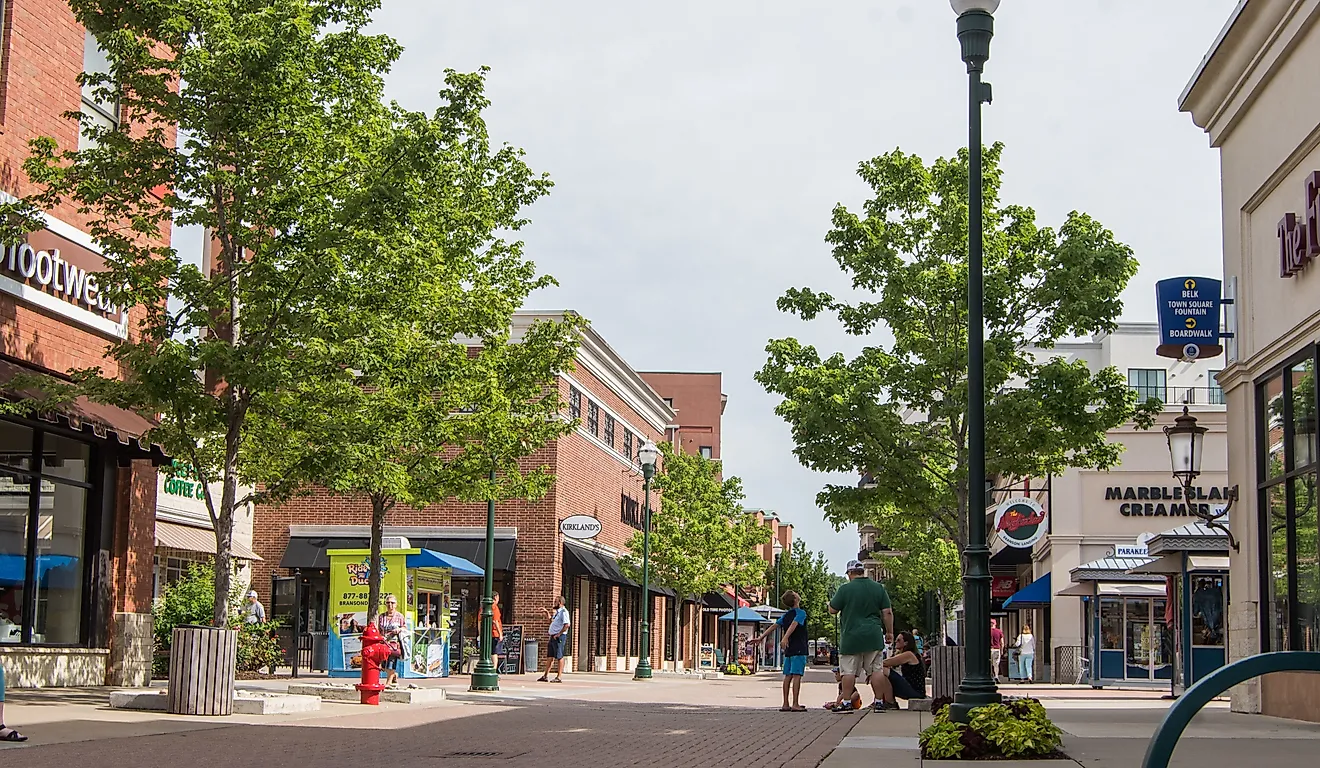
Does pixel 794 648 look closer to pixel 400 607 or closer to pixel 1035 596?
pixel 400 607

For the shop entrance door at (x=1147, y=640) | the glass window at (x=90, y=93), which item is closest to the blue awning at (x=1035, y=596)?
the shop entrance door at (x=1147, y=640)

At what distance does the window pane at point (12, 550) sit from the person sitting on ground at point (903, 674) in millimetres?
11283

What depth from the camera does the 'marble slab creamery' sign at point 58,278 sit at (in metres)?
17.8

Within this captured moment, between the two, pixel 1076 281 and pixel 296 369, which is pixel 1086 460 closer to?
pixel 1076 281

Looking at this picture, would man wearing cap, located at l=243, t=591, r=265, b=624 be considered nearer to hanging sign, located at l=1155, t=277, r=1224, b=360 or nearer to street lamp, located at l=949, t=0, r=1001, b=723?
hanging sign, located at l=1155, t=277, r=1224, b=360

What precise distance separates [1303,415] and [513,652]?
21.3 metres

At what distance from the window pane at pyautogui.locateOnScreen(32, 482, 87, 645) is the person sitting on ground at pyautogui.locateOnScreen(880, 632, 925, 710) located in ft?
36.4

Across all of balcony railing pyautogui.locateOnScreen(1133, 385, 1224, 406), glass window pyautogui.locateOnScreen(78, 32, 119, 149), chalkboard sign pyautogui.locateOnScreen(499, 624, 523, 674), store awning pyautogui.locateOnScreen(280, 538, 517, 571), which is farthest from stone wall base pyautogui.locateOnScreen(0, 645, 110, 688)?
balcony railing pyautogui.locateOnScreen(1133, 385, 1224, 406)

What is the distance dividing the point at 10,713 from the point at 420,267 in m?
6.57

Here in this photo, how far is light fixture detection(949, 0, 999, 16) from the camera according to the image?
500 inches

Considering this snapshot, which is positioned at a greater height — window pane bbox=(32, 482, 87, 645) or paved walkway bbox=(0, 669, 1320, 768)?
window pane bbox=(32, 482, 87, 645)

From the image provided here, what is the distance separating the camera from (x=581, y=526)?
36.8 meters

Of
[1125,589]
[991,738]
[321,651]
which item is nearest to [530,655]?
[321,651]

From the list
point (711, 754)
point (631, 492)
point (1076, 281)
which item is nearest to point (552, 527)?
point (631, 492)
